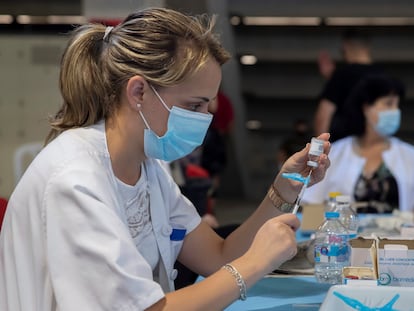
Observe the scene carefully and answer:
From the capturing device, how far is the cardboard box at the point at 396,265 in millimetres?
1853

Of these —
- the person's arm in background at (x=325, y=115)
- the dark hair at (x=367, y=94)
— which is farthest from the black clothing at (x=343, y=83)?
the dark hair at (x=367, y=94)

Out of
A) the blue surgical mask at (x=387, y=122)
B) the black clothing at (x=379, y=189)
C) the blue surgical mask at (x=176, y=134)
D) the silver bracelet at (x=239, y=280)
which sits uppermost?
the blue surgical mask at (x=176, y=134)

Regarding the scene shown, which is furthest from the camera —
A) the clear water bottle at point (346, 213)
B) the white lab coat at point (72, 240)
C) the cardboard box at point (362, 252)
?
the clear water bottle at point (346, 213)

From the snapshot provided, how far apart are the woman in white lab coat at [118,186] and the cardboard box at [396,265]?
0.27 meters

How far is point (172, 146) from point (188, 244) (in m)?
0.38

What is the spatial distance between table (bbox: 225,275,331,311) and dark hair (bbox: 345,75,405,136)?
5.58ft

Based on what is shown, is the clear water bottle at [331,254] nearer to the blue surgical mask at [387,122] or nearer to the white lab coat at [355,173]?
the white lab coat at [355,173]

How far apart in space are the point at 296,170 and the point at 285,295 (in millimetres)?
309

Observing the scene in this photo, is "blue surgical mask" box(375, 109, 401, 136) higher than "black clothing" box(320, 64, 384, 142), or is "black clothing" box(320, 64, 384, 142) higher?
"black clothing" box(320, 64, 384, 142)

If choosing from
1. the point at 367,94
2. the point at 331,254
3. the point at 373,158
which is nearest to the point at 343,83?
the point at 367,94

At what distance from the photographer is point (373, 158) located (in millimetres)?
3666

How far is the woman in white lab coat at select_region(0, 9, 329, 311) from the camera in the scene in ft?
4.99

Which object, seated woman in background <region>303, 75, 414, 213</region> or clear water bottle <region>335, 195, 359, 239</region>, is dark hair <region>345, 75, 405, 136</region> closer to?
seated woman in background <region>303, 75, 414, 213</region>

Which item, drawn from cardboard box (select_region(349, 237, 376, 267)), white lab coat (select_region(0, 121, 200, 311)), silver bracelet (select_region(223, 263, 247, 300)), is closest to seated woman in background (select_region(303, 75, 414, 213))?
cardboard box (select_region(349, 237, 376, 267))
